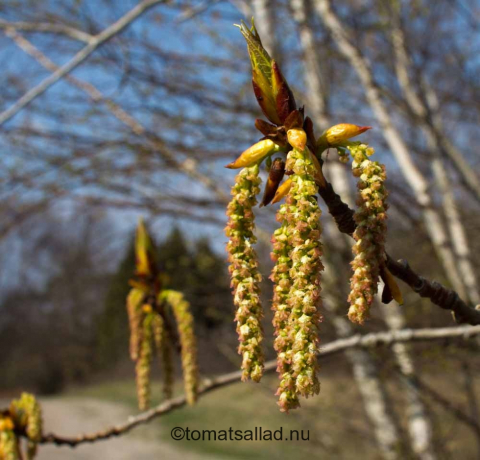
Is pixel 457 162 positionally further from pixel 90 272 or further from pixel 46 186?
pixel 90 272

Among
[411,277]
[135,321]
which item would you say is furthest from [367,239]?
[135,321]

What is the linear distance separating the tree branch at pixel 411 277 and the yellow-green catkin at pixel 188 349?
87 centimetres

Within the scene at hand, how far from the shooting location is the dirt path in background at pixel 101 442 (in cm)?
819

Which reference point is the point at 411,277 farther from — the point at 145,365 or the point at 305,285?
the point at 145,365

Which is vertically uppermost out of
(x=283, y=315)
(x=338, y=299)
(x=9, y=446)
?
(x=338, y=299)

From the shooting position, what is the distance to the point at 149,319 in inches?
68.6

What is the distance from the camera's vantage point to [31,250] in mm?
18828

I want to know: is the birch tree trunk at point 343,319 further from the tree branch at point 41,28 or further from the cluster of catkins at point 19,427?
the cluster of catkins at point 19,427

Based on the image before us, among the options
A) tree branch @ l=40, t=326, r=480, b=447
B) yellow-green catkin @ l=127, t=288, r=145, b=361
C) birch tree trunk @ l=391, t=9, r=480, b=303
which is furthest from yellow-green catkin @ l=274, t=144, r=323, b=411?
birch tree trunk @ l=391, t=9, r=480, b=303

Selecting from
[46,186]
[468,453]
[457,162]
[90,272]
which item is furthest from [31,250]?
[457,162]

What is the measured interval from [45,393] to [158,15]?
12859 millimetres

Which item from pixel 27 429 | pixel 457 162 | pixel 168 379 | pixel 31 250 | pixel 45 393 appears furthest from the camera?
pixel 31 250

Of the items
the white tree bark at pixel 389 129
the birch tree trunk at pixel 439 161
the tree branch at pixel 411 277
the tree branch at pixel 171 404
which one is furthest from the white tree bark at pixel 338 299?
the tree branch at pixel 411 277

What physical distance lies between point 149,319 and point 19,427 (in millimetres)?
510
